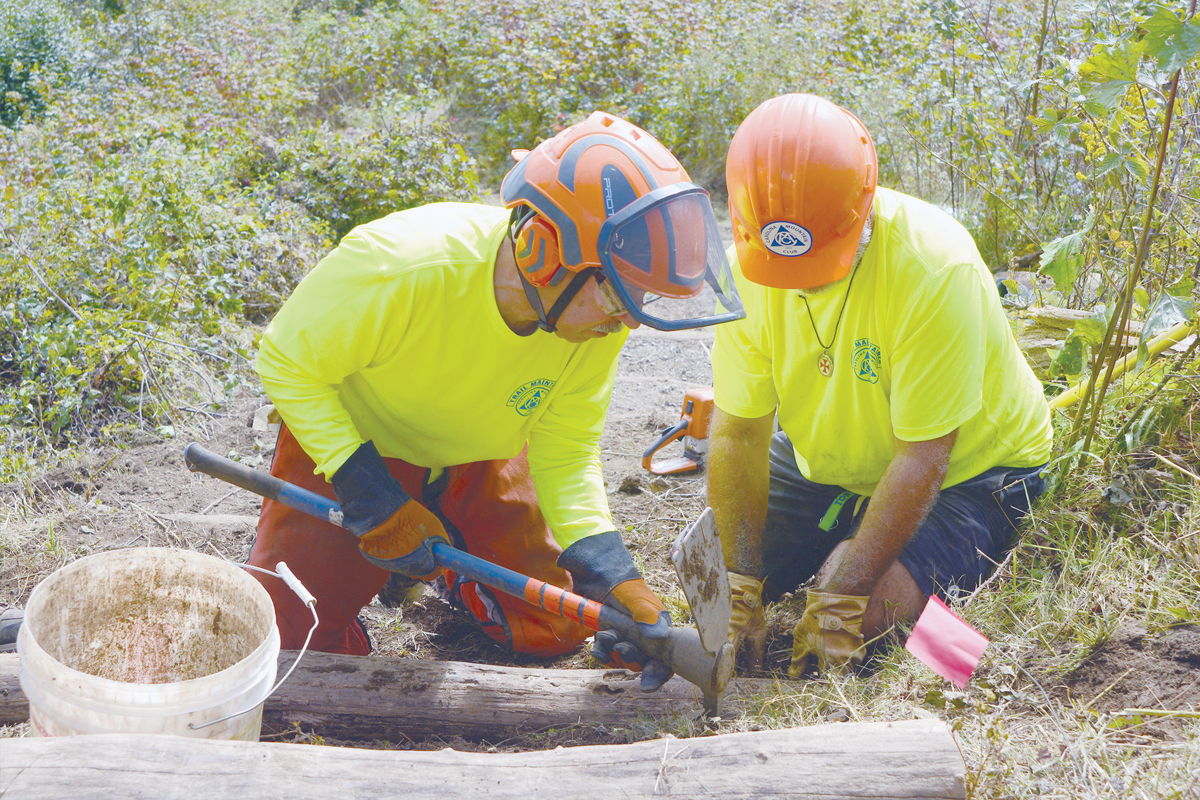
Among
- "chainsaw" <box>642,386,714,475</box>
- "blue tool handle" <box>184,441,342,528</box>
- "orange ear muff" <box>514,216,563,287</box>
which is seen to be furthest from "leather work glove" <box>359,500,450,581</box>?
"chainsaw" <box>642,386,714,475</box>

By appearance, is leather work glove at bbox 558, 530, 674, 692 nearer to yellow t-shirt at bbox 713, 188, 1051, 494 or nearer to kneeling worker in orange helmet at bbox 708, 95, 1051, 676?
kneeling worker in orange helmet at bbox 708, 95, 1051, 676

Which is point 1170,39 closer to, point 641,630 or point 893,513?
point 893,513

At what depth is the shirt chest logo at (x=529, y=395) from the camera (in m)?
2.57

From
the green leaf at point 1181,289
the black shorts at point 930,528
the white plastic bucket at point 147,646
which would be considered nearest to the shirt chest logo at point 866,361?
the black shorts at point 930,528

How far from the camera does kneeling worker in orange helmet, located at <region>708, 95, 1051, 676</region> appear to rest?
88.2 inches

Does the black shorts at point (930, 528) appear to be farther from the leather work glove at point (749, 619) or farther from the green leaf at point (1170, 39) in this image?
the green leaf at point (1170, 39)

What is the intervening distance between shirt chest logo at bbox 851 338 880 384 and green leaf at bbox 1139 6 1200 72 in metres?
0.92

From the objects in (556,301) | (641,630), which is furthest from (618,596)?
(556,301)

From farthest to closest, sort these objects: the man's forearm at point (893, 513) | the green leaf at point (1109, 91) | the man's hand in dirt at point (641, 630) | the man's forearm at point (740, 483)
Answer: the man's forearm at point (740, 483)
the man's forearm at point (893, 513)
the man's hand in dirt at point (641, 630)
the green leaf at point (1109, 91)

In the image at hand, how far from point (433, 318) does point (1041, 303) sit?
3.01 metres

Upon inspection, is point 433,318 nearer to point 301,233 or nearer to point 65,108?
point 301,233

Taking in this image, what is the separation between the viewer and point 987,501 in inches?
107

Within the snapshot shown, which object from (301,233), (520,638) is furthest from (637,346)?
(520,638)

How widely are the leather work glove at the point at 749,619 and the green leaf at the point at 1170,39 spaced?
1700 millimetres
